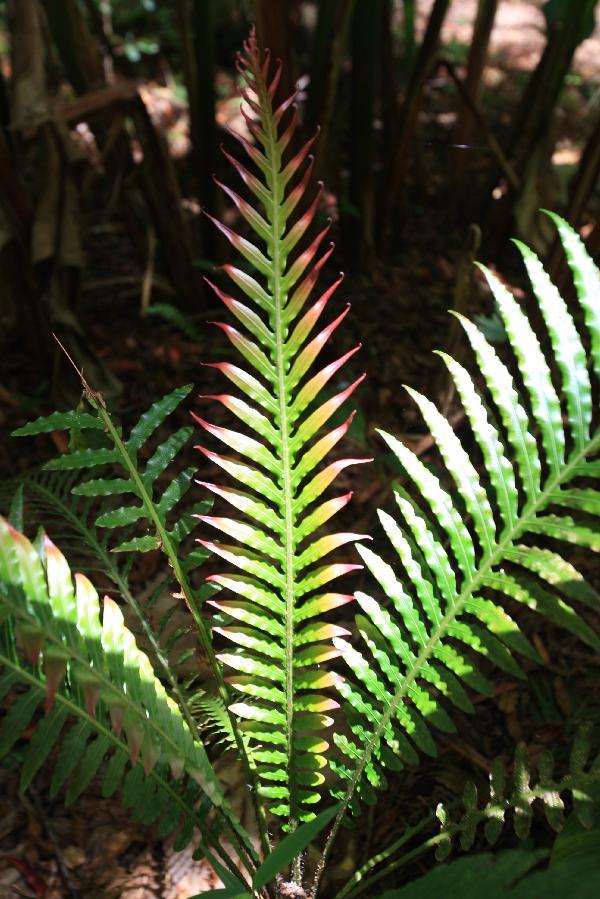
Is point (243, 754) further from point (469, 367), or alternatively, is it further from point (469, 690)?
point (469, 367)

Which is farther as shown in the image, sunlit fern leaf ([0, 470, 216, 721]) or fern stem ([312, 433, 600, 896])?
sunlit fern leaf ([0, 470, 216, 721])

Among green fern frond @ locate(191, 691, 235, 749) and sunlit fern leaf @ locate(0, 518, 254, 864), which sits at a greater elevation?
sunlit fern leaf @ locate(0, 518, 254, 864)

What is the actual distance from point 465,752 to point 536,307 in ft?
2.52

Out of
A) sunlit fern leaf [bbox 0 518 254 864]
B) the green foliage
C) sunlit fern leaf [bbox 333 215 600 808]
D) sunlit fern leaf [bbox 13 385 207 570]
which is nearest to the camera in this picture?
the green foliage

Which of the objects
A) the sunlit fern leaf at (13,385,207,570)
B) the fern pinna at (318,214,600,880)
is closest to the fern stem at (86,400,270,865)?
the sunlit fern leaf at (13,385,207,570)

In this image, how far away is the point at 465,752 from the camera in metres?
1.12

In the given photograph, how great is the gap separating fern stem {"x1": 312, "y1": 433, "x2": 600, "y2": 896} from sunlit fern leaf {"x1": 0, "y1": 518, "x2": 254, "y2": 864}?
0.14m

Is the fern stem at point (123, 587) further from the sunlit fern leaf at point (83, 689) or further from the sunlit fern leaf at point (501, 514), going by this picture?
the sunlit fern leaf at point (501, 514)

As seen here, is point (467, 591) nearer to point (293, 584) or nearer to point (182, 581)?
point (293, 584)

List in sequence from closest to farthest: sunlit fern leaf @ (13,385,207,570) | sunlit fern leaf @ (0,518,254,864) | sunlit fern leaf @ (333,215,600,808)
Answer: sunlit fern leaf @ (0,518,254,864), sunlit fern leaf @ (333,215,600,808), sunlit fern leaf @ (13,385,207,570)

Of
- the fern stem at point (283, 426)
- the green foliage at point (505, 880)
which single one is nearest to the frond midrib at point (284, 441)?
the fern stem at point (283, 426)

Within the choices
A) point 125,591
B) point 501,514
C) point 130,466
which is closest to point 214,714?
point 125,591

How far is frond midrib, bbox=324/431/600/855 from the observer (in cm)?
87

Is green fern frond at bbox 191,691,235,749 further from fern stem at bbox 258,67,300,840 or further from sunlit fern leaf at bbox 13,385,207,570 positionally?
sunlit fern leaf at bbox 13,385,207,570
